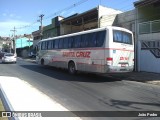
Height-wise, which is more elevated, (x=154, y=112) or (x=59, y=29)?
(x=59, y=29)

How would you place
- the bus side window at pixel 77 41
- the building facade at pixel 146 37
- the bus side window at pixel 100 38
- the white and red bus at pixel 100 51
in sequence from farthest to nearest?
the building facade at pixel 146 37
the bus side window at pixel 77 41
the bus side window at pixel 100 38
the white and red bus at pixel 100 51

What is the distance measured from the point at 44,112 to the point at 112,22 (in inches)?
895

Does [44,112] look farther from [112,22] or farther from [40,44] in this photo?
[112,22]

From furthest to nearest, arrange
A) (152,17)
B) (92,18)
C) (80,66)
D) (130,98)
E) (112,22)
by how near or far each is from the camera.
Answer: (92,18)
(112,22)
(152,17)
(80,66)
(130,98)

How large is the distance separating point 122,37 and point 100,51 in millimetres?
1682

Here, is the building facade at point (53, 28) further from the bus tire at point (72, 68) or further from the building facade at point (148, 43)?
the bus tire at point (72, 68)

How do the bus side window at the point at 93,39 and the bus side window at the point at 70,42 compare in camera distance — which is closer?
the bus side window at the point at 93,39

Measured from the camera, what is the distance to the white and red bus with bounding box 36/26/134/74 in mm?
15195

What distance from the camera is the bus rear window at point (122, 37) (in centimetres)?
1552

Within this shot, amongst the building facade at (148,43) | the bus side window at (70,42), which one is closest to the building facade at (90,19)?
the building facade at (148,43)

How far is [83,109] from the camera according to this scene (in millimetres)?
8469

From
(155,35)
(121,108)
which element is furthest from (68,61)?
(121,108)

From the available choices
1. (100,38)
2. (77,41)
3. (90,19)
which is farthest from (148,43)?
(90,19)

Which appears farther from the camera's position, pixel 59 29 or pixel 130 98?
pixel 59 29
